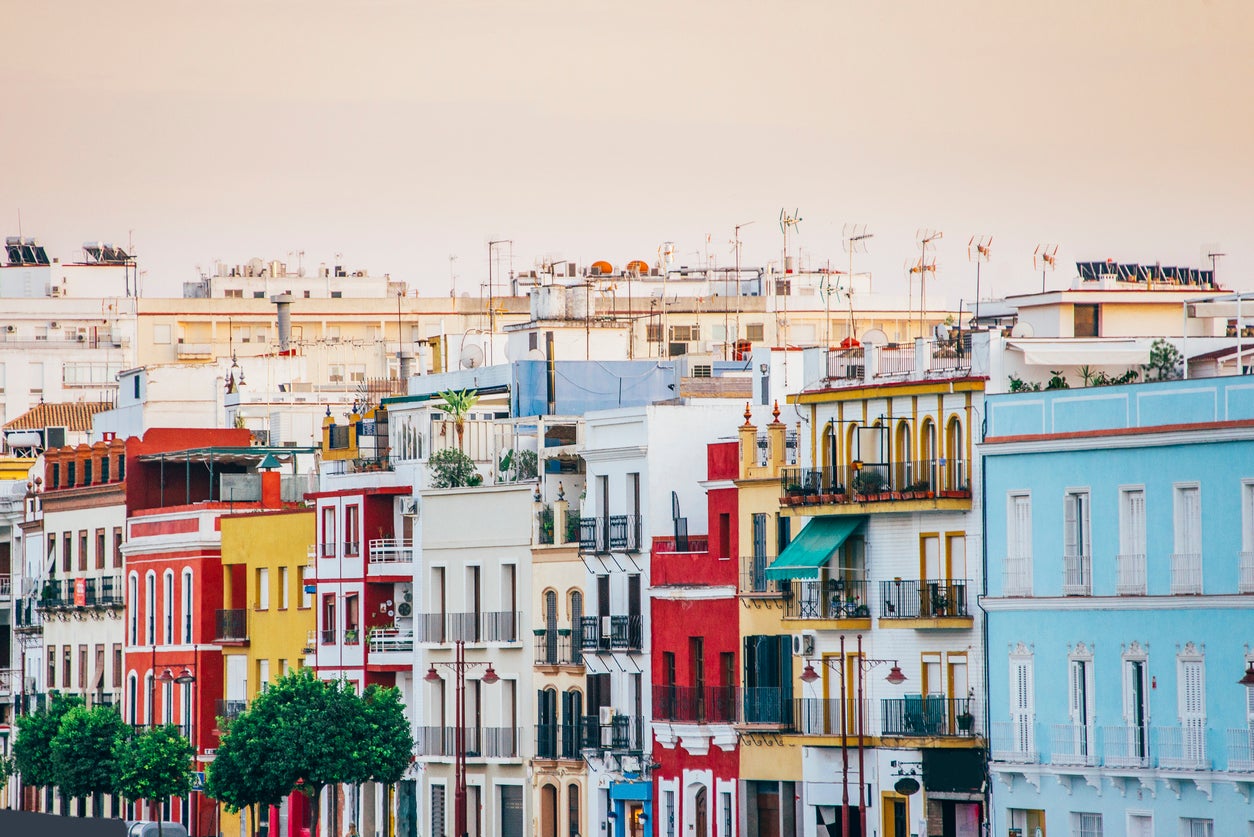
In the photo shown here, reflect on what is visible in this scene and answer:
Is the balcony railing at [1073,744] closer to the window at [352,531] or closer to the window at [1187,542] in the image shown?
the window at [1187,542]

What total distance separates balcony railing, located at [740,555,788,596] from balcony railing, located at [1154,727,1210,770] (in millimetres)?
13281

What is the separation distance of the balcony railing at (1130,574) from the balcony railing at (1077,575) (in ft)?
3.23

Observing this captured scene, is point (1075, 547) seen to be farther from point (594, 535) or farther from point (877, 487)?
point (594, 535)

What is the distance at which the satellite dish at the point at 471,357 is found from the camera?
A: 320 ft

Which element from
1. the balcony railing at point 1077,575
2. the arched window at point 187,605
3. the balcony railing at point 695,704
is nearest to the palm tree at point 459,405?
the arched window at point 187,605

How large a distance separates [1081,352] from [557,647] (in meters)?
19.9

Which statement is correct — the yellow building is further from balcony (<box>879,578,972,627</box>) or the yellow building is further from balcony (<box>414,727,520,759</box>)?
balcony (<box>879,578,972,627</box>)

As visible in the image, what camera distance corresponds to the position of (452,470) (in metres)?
86.8

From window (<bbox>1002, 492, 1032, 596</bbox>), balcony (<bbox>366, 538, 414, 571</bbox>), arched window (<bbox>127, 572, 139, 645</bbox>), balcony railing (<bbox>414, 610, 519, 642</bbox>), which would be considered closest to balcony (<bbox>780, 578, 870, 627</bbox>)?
window (<bbox>1002, 492, 1032, 596</bbox>)

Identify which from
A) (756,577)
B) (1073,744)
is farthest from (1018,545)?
(756,577)

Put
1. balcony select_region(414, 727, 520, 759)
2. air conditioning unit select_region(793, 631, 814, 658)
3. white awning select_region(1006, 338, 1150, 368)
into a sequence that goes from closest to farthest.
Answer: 1. white awning select_region(1006, 338, 1150, 368)
2. air conditioning unit select_region(793, 631, 814, 658)
3. balcony select_region(414, 727, 520, 759)

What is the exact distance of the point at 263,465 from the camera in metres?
104

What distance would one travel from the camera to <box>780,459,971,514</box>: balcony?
67.2 meters

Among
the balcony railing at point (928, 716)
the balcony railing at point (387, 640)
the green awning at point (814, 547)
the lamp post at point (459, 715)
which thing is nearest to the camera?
the balcony railing at point (928, 716)
